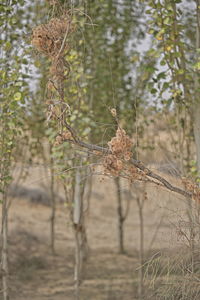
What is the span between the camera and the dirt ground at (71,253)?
18.7 ft

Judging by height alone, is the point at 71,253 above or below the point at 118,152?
below

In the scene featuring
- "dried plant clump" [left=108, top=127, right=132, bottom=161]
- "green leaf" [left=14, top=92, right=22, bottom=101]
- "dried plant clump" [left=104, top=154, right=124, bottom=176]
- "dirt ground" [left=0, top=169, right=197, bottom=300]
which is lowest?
"dirt ground" [left=0, top=169, right=197, bottom=300]

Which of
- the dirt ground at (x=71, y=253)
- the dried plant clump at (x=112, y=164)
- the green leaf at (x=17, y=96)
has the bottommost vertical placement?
the dirt ground at (x=71, y=253)

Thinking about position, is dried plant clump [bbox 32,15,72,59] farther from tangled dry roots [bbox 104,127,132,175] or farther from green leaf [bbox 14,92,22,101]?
green leaf [bbox 14,92,22,101]

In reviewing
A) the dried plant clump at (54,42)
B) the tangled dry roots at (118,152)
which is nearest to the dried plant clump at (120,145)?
the tangled dry roots at (118,152)

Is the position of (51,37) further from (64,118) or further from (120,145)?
(120,145)

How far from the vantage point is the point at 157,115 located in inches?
205

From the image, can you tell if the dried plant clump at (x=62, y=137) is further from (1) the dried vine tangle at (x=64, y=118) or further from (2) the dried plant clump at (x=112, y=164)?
(2) the dried plant clump at (x=112, y=164)

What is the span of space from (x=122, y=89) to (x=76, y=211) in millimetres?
1954

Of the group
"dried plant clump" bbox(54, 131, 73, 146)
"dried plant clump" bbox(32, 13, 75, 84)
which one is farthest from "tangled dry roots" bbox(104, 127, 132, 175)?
"dried plant clump" bbox(32, 13, 75, 84)

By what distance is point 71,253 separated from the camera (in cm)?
802

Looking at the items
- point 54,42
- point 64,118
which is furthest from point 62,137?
point 54,42

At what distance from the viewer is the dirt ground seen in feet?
18.7

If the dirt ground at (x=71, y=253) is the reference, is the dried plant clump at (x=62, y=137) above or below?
above
